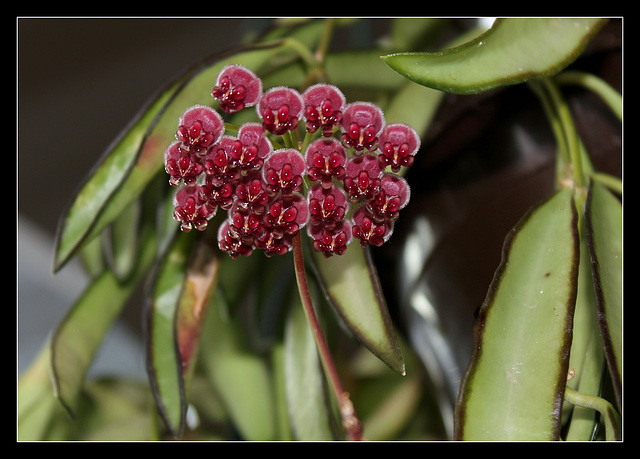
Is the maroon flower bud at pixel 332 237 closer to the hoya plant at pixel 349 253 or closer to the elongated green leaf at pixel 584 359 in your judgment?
the hoya plant at pixel 349 253

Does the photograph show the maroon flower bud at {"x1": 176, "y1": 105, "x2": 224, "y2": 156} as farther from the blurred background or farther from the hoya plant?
the blurred background

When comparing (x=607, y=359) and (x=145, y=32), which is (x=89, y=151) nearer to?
(x=145, y=32)

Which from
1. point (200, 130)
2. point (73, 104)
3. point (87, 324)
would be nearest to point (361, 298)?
point (200, 130)

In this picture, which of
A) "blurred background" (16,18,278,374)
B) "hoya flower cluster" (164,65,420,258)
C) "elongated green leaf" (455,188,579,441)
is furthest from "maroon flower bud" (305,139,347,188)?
Result: "blurred background" (16,18,278,374)

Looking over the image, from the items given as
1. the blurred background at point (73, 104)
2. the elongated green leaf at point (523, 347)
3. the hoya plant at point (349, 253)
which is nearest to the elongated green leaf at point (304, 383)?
the hoya plant at point (349, 253)

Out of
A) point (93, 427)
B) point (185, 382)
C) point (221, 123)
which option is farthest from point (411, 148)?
point (93, 427)
